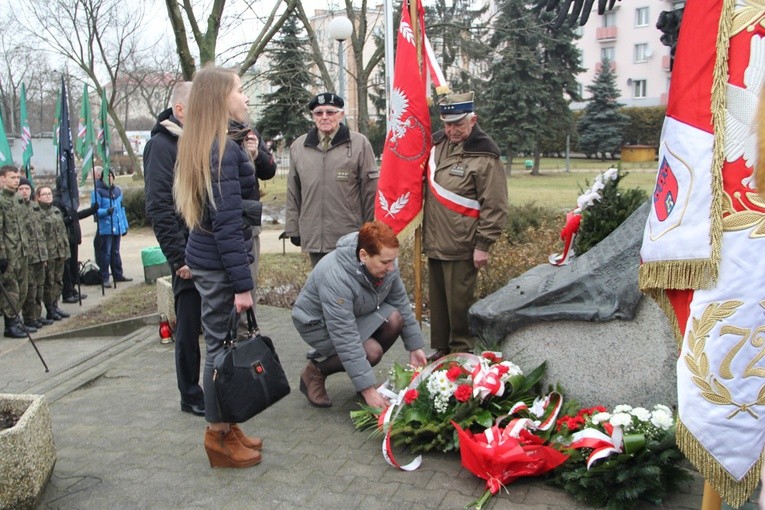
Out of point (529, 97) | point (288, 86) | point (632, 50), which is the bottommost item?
point (288, 86)

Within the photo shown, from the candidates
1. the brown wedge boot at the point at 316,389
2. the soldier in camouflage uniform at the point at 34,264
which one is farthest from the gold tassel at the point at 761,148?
the soldier in camouflage uniform at the point at 34,264

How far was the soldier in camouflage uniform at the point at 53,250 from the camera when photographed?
28.1 feet

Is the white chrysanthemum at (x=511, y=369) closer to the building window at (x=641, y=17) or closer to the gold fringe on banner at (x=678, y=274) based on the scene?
the gold fringe on banner at (x=678, y=274)

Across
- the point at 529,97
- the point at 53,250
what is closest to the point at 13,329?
the point at 53,250

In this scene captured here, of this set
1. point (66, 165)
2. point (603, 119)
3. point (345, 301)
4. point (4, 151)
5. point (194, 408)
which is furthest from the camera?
point (603, 119)

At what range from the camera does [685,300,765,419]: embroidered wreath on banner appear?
8.49ft

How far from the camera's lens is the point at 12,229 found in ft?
25.6

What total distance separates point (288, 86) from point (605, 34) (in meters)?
37.5

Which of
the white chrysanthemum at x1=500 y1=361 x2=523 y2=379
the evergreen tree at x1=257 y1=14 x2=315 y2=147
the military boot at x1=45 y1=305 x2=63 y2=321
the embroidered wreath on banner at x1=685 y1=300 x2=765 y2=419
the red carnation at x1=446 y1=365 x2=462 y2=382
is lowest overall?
the military boot at x1=45 y1=305 x2=63 y2=321

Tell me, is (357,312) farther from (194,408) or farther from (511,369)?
(194,408)

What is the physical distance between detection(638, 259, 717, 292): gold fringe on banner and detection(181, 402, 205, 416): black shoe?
9.66ft

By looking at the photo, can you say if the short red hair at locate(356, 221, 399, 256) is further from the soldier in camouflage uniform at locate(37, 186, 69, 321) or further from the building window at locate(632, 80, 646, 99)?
the building window at locate(632, 80, 646, 99)

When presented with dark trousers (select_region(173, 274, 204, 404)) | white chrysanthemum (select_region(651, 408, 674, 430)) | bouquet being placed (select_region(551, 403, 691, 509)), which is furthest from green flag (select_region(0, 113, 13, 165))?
white chrysanthemum (select_region(651, 408, 674, 430))

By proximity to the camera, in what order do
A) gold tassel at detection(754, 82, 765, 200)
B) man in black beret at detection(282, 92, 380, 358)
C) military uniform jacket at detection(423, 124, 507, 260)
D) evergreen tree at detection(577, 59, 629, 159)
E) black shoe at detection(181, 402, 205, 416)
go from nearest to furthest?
1. gold tassel at detection(754, 82, 765, 200)
2. black shoe at detection(181, 402, 205, 416)
3. military uniform jacket at detection(423, 124, 507, 260)
4. man in black beret at detection(282, 92, 380, 358)
5. evergreen tree at detection(577, 59, 629, 159)
